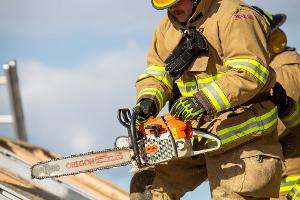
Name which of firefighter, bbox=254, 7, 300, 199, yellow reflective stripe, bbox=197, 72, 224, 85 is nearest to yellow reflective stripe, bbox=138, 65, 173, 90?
yellow reflective stripe, bbox=197, 72, 224, 85

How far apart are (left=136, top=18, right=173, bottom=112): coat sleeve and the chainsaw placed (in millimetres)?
245

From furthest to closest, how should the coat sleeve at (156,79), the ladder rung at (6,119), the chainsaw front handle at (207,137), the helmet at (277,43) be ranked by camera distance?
the ladder rung at (6,119)
the helmet at (277,43)
the coat sleeve at (156,79)
the chainsaw front handle at (207,137)

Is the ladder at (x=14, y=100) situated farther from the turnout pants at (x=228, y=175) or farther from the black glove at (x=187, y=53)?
the black glove at (x=187, y=53)

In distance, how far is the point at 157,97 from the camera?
18.6ft

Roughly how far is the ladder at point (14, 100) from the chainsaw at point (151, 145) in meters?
4.87

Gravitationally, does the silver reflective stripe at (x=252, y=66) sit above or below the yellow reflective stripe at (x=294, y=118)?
above

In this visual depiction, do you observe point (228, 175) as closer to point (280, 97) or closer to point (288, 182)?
point (280, 97)

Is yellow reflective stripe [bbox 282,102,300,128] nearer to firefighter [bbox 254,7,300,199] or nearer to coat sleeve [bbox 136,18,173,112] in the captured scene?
firefighter [bbox 254,7,300,199]

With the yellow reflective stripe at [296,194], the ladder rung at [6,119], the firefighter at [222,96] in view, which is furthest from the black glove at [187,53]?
the ladder rung at [6,119]

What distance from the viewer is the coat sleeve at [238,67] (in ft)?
16.9

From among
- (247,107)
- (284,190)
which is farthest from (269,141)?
(284,190)

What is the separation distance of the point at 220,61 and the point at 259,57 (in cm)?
29

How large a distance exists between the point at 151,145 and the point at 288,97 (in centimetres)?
142

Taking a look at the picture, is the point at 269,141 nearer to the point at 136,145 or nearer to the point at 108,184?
the point at 136,145
